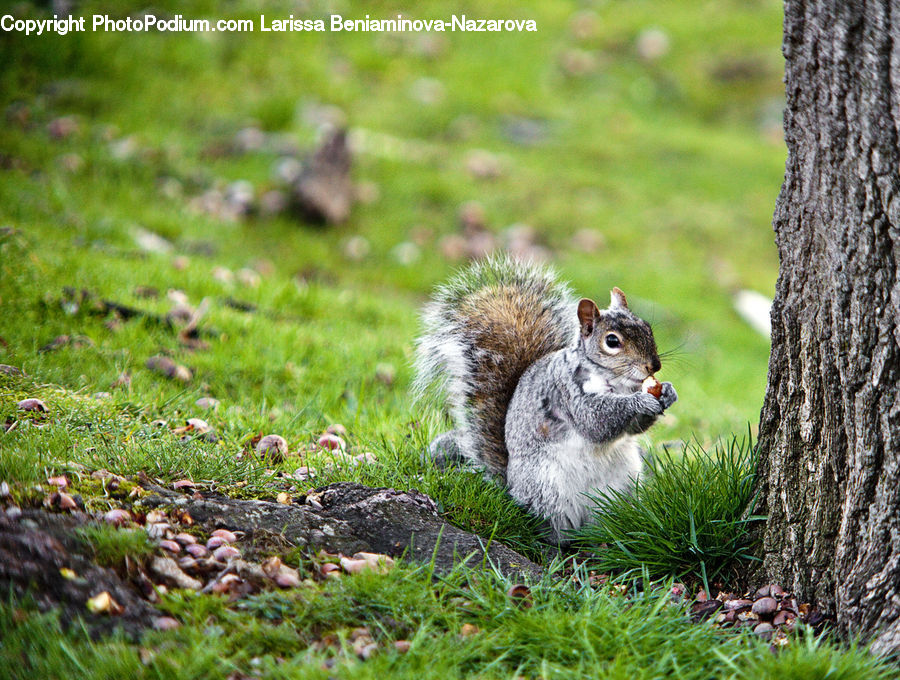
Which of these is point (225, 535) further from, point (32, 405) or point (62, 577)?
point (32, 405)

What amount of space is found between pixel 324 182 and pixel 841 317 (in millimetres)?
4712

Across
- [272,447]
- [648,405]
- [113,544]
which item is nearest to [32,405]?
[272,447]

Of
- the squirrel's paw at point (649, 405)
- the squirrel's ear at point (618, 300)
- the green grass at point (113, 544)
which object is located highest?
the squirrel's ear at point (618, 300)

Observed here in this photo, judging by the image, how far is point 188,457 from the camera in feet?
7.94

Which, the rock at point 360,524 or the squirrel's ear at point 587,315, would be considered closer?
the rock at point 360,524

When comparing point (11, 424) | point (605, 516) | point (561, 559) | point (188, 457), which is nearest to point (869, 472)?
point (605, 516)

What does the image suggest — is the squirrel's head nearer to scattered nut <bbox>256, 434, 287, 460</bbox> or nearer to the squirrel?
the squirrel

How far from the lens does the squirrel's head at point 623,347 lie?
2.63 metres

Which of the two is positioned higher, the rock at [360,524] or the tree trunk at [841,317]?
the tree trunk at [841,317]

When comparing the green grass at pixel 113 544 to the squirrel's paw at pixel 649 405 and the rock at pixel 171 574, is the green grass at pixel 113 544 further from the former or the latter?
the squirrel's paw at pixel 649 405

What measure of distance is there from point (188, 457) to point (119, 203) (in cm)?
366

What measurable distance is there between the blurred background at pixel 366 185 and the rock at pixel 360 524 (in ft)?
2.36

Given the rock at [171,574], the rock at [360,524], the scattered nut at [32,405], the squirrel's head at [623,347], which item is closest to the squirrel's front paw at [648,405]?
the squirrel's head at [623,347]

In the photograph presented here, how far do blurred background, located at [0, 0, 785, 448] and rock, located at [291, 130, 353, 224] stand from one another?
0.03 metres
